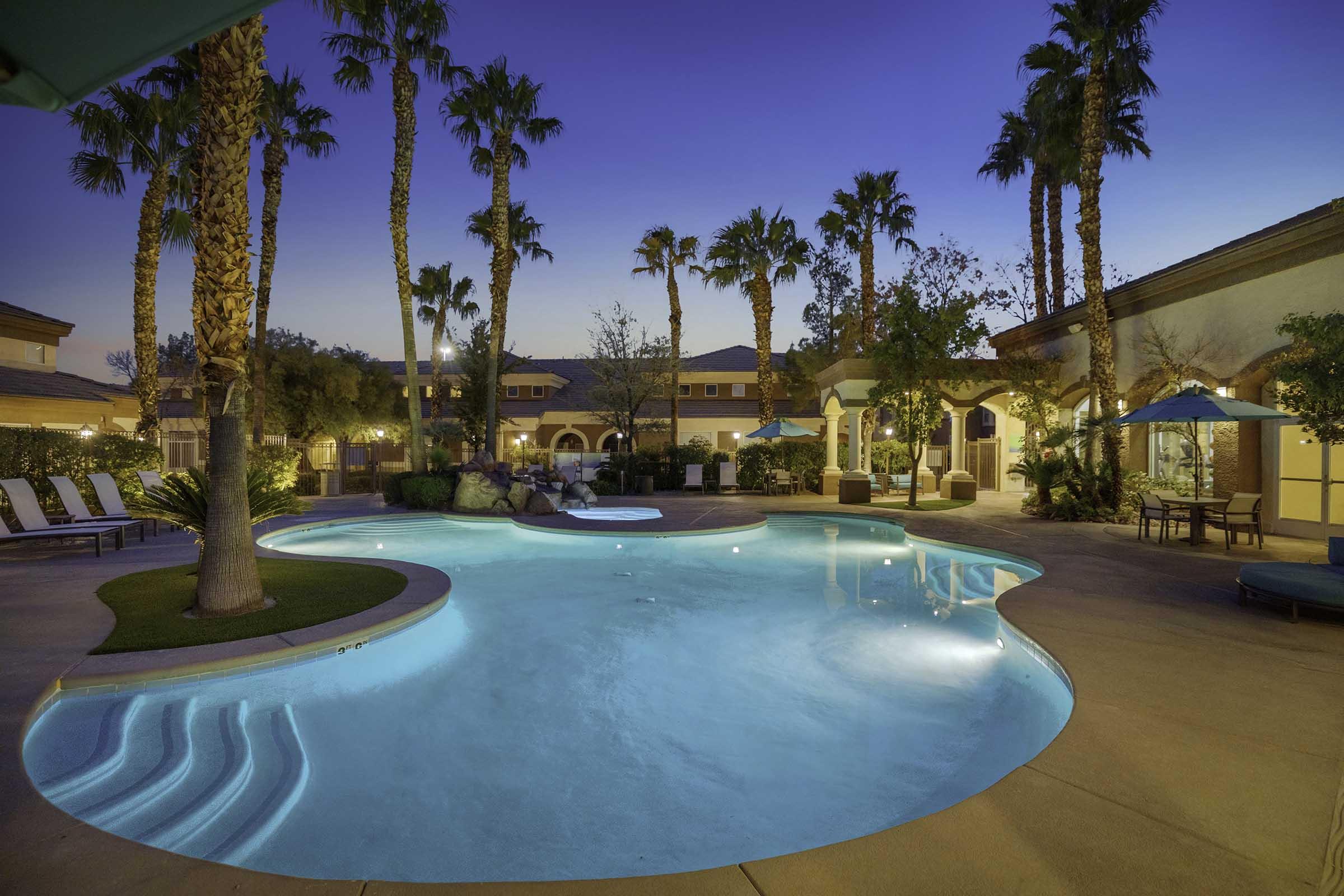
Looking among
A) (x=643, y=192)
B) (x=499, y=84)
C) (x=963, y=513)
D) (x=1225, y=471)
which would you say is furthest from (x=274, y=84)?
(x=1225, y=471)

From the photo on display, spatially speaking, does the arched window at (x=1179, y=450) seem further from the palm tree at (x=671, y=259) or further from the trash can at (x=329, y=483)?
the trash can at (x=329, y=483)

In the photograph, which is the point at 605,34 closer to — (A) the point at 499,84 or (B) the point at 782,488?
(A) the point at 499,84

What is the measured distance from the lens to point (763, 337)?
25.1 metres

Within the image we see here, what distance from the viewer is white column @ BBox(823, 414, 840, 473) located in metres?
22.3

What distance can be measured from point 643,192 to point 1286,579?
29.4 meters

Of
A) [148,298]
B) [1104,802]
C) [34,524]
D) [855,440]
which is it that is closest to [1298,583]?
[1104,802]

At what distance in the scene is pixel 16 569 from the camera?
8.57 meters

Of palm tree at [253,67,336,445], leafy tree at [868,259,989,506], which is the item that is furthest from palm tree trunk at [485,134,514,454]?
leafy tree at [868,259,989,506]

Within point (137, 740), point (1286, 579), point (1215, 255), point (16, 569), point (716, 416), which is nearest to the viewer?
point (137, 740)

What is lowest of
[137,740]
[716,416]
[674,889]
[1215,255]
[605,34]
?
[137,740]

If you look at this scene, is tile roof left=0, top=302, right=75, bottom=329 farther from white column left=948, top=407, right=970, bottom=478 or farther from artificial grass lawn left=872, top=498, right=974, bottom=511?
white column left=948, top=407, right=970, bottom=478

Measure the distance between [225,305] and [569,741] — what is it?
538cm

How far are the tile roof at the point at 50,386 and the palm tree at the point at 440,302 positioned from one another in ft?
38.7

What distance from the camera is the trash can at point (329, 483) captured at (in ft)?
72.6
